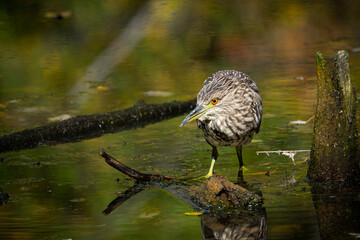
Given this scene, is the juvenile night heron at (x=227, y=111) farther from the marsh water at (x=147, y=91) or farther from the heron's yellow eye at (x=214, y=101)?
the marsh water at (x=147, y=91)

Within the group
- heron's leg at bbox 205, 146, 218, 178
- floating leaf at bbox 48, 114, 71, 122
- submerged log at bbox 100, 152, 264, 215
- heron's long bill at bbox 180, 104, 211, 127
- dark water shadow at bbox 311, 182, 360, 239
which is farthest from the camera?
floating leaf at bbox 48, 114, 71, 122

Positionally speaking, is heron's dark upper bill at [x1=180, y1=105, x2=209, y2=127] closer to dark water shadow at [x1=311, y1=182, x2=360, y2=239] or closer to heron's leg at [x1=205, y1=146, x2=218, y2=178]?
heron's leg at [x1=205, y1=146, x2=218, y2=178]

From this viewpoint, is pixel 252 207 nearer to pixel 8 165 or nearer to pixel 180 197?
pixel 180 197

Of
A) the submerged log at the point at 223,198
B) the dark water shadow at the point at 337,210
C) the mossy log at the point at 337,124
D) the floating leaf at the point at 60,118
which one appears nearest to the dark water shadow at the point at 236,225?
the submerged log at the point at 223,198

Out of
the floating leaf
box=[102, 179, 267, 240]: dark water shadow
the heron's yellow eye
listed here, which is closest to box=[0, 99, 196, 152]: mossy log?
the floating leaf

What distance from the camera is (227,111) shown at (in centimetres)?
623

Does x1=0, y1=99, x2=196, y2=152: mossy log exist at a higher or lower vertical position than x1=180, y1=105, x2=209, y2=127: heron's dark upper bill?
lower

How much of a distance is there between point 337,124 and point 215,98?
1.10 m

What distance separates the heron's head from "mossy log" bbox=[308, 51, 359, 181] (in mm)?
860

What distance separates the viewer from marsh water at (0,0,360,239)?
5.57 meters

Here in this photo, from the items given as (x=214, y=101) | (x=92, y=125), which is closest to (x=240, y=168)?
(x=214, y=101)

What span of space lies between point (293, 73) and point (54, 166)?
499cm

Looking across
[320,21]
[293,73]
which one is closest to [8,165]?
[293,73]

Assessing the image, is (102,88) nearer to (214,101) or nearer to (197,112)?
(214,101)
